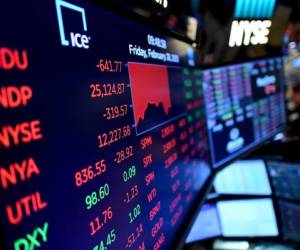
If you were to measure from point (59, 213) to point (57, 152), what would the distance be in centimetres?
9

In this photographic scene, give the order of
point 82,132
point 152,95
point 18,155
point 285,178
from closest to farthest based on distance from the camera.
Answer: point 18,155 < point 82,132 < point 152,95 < point 285,178

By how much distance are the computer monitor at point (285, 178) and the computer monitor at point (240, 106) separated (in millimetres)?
215

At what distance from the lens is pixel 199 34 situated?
2076 mm

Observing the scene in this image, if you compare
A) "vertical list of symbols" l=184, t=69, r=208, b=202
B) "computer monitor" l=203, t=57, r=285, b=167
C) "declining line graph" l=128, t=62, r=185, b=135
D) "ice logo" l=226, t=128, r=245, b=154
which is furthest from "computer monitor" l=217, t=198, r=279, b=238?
"declining line graph" l=128, t=62, r=185, b=135

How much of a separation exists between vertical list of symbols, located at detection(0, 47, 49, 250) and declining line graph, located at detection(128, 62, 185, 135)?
→ 0.47m

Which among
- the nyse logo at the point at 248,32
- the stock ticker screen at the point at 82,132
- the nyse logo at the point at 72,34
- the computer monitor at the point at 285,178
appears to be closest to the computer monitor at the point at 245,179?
the computer monitor at the point at 285,178

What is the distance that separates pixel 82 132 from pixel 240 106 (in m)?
1.76

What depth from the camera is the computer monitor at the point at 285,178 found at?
2.74 meters

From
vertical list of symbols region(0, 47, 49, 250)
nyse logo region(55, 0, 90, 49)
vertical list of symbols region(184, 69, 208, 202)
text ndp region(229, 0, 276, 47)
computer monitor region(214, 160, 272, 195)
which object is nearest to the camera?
vertical list of symbols region(0, 47, 49, 250)

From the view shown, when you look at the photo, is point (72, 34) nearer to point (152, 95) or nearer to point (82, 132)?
point (82, 132)

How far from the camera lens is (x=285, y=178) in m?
2.80

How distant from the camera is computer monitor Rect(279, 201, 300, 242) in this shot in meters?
2.77

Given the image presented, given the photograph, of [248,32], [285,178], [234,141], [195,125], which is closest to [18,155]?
[195,125]

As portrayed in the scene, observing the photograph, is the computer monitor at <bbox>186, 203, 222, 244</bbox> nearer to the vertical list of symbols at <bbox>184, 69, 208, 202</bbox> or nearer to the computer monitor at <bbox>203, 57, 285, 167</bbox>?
the computer monitor at <bbox>203, 57, 285, 167</bbox>
